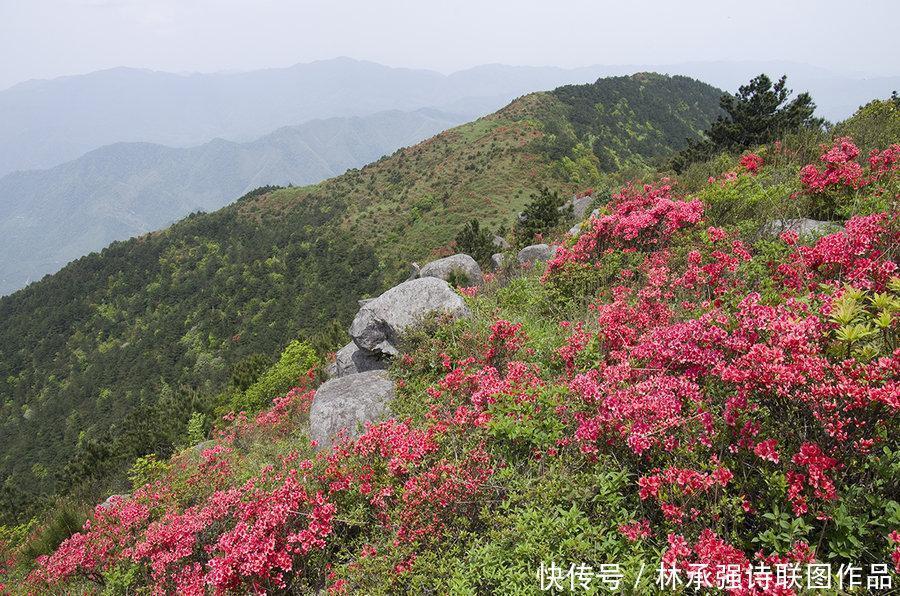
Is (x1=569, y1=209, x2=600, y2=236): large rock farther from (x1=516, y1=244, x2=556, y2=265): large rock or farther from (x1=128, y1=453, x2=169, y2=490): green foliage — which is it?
(x1=128, y1=453, x2=169, y2=490): green foliage

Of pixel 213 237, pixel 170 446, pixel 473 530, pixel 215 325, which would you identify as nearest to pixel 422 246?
pixel 215 325

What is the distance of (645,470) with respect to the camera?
342 centimetres

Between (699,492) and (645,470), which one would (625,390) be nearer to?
(645,470)

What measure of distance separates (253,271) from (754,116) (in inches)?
1999

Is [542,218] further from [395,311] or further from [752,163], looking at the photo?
[395,311]

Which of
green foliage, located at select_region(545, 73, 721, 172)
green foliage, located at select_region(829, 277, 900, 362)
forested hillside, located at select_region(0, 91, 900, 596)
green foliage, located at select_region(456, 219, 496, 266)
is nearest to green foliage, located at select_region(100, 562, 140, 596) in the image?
forested hillside, located at select_region(0, 91, 900, 596)

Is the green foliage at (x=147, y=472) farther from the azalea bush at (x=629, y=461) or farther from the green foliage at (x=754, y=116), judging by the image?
the green foliage at (x=754, y=116)

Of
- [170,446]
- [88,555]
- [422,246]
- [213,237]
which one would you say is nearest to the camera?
[88,555]

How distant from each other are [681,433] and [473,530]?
2.06m

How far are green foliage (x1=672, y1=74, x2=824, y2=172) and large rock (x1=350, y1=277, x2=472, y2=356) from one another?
16175 mm

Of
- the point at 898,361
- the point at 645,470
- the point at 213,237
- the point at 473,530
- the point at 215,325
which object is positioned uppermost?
the point at 213,237

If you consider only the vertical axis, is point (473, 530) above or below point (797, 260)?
below

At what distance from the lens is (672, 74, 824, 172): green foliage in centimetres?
2041

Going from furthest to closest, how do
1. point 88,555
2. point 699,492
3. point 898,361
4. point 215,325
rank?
point 215,325, point 88,555, point 699,492, point 898,361
